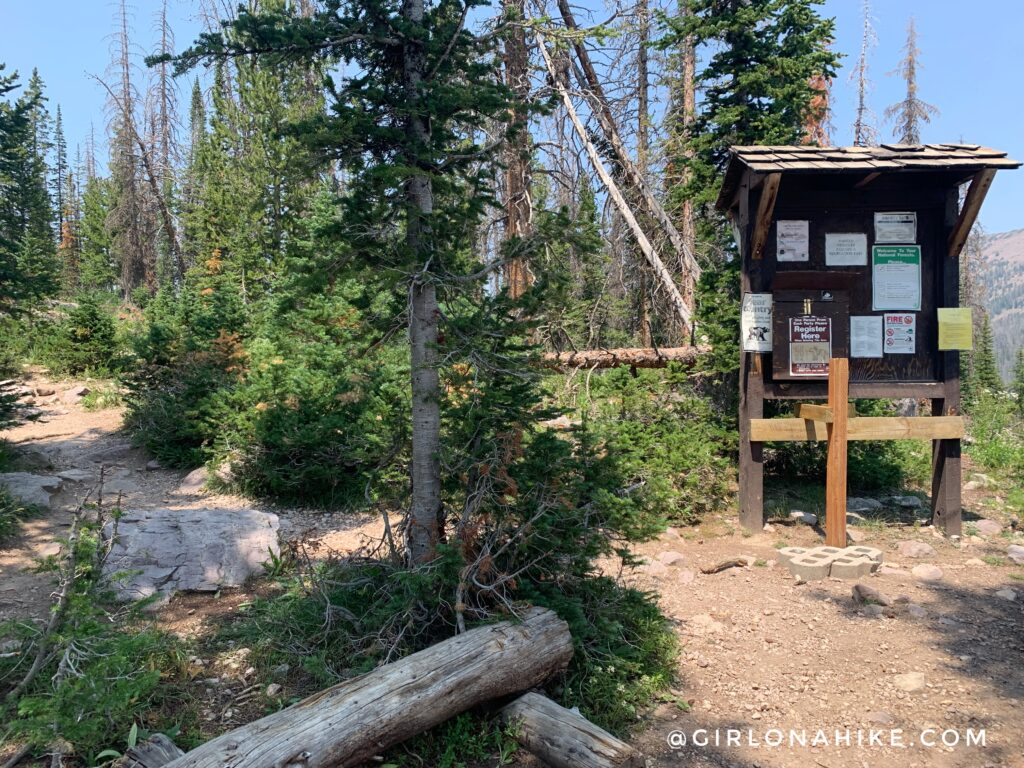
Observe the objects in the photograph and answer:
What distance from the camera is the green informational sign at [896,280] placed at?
23.3 ft

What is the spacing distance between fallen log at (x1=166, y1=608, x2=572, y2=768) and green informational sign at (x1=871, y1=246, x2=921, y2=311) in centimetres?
521

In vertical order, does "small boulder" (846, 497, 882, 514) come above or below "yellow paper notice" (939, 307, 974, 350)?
below

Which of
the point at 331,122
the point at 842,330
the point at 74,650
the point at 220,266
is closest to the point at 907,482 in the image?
the point at 842,330

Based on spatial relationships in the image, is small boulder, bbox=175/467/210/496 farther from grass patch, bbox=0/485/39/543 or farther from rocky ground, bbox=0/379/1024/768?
grass patch, bbox=0/485/39/543

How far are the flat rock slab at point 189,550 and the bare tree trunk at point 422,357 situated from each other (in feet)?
7.13

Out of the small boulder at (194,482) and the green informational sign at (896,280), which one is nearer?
the green informational sign at (896,280)

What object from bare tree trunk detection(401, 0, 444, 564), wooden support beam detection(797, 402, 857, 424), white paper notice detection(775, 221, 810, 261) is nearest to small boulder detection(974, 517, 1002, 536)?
wooden support beam detection(797, 402, 857, 424)

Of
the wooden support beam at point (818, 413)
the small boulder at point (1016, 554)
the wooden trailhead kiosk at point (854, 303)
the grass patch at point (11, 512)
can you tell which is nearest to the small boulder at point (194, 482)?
the grass patch at point (11, 512)

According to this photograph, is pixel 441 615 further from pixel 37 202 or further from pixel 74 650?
pixel 37 202

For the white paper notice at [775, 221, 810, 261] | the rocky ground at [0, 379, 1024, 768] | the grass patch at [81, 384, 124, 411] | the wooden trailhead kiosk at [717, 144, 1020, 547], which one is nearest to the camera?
the rocky ground at [0, 379, 1024, 768]

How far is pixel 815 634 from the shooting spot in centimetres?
483

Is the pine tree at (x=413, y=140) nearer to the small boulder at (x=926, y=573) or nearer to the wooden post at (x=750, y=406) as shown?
the wooden post at (x=750, y=406)

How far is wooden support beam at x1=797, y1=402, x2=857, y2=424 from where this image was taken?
6625 mm

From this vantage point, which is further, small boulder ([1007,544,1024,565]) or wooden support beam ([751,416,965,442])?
wooden support beam ([751,416,965,442])
